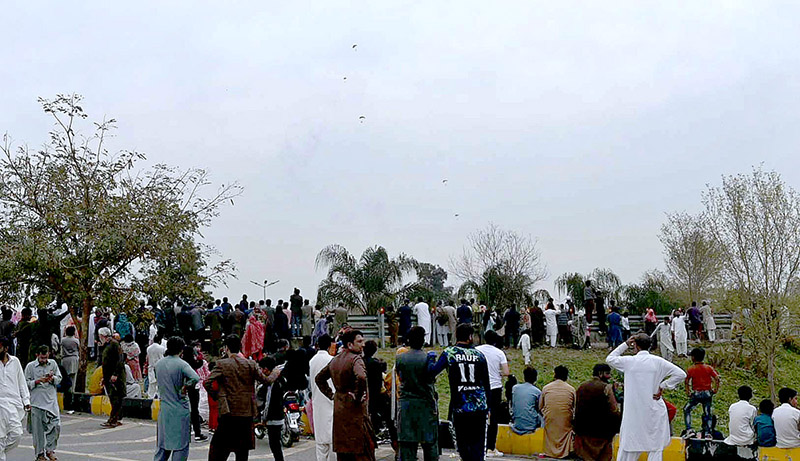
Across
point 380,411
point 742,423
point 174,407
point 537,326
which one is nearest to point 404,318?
point 537,326

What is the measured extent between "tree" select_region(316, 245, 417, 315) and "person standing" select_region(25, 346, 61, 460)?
2021 cm

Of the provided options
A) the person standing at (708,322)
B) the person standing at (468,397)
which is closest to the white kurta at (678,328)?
the person standing at (708,322)

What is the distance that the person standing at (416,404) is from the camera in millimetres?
8609

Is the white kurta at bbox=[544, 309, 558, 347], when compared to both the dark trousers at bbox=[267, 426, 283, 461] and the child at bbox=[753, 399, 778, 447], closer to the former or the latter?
the child at bbox=[753, 399, 778, 447]

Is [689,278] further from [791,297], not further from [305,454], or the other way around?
[305,454]

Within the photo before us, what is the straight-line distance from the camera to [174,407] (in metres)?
9.22

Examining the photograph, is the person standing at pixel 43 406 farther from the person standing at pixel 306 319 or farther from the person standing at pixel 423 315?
the person standing at pixel 423 315

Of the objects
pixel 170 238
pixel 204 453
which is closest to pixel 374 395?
pixel 204 453

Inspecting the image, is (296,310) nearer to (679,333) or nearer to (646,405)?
(679,333)

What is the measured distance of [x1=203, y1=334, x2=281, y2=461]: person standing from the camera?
29.5 ft

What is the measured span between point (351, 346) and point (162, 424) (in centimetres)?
247

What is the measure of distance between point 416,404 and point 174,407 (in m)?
2.86

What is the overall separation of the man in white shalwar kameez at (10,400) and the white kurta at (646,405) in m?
7.14

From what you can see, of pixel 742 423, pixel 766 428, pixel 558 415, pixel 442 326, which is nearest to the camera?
pixel 766 428
